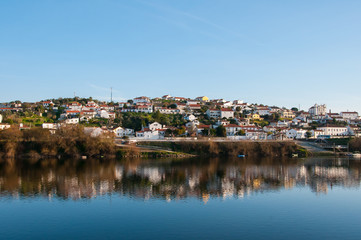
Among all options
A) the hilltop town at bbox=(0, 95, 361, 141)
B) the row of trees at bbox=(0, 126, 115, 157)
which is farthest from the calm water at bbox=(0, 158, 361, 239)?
the hilltop town at bbox=(0, 95, 361, 141)

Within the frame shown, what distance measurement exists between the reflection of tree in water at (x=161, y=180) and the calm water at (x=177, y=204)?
0.10 metres

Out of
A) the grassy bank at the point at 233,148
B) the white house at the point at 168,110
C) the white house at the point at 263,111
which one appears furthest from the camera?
the white house at the point at 263,111

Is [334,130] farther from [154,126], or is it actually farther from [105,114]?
[105,114]

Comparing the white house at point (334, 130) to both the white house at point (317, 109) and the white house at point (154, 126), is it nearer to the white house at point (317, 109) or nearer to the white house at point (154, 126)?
the white house at point (317, 109)


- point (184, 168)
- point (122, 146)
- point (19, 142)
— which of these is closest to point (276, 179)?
point (184, 168)

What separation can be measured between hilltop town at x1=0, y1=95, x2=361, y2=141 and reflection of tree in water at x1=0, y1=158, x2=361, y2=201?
76.4 feet

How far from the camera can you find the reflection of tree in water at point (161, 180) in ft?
93.0

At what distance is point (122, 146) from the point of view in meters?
60.7

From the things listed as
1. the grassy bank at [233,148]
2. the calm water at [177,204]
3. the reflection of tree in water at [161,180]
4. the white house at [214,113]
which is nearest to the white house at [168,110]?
the white house at [214,113]

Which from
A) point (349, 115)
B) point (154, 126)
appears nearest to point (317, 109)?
point (349, 115)

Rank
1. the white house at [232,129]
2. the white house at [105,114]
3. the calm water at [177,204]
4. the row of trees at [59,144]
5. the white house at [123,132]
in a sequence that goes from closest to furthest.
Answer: the calm water at [177,204] → the row of trees at [59,144] → the white house at [123,132] → the white house at [232,129] → the white house at [105,114]

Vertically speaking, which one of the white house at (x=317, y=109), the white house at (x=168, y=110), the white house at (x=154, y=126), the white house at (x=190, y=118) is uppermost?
the white house at (x=317, y=109)

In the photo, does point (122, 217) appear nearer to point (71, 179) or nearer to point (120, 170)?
point (71, 179)

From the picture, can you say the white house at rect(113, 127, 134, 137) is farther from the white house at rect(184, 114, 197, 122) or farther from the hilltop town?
the white house at rect(184, 114, 197, 122)
